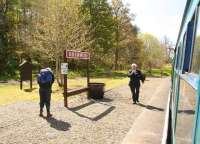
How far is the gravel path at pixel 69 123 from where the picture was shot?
369 inches

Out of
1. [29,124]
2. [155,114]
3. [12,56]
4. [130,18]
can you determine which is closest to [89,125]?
[29,124]

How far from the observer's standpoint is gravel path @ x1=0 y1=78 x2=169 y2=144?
9.37 meters

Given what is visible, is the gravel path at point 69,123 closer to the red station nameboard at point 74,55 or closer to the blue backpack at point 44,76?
the blue backpack at point 44,76

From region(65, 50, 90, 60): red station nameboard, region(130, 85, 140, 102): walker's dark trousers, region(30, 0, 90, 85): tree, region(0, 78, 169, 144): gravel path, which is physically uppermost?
region(30, 0, 90, 85): tree

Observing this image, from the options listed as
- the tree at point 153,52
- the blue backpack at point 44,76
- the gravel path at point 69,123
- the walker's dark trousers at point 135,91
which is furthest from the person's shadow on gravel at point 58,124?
the tree at point 153,52

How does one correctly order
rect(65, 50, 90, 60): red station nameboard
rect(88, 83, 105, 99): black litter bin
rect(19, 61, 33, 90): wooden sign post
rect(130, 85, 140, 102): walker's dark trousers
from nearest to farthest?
rect(65, 50, 90, 60): red station nameboard
rect(130, 85, 140, 102): walker's dark trousers
rect(88, 83, 105, 99): black litter bin
rect(19, 61, 33, 90): wooden sign post

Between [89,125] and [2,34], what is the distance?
34908 millimetres

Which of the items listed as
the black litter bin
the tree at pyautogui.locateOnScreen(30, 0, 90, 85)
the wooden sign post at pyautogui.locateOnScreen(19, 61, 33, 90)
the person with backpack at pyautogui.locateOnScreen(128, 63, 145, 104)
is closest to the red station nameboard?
the black litter bin

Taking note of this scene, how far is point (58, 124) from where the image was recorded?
1123 cm

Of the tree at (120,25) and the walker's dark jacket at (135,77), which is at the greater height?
the tree at (120,25)

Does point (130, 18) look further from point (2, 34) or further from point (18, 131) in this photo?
point (18, 131)

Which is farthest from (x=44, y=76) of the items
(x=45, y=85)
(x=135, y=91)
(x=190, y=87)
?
(x=190, y=87)

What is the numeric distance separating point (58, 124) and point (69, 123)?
14.6 inches

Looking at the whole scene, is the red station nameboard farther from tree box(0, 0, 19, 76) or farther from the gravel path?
tree box(0, 0, 19, 76)
